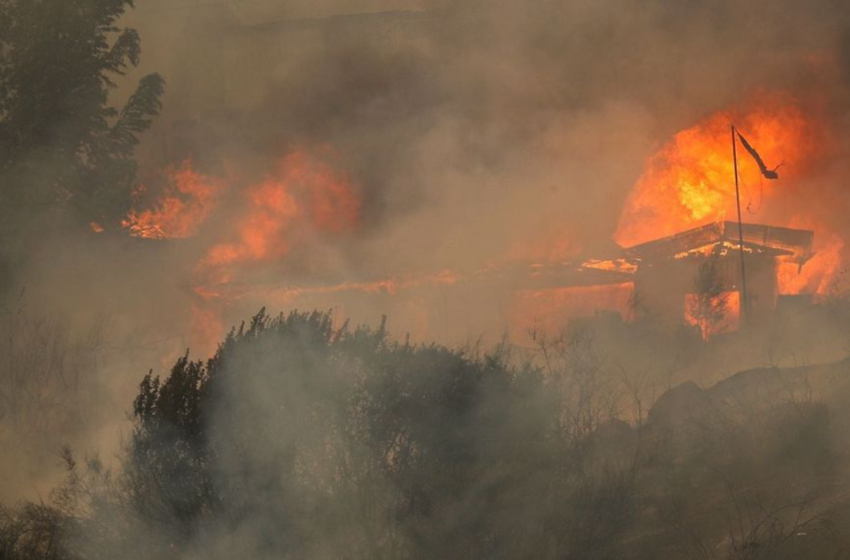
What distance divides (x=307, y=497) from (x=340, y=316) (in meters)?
16.4

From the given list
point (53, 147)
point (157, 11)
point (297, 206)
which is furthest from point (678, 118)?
point (53, 147)

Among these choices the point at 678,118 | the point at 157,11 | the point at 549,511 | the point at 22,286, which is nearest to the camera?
the point at 549,511

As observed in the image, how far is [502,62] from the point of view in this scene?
132 feet

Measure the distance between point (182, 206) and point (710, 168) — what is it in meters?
18.9

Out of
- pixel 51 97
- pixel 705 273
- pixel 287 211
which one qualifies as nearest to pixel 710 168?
pixel 705 273

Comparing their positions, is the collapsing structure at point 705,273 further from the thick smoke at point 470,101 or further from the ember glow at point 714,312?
the thick smoke at point 470,101

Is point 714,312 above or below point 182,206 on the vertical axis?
below

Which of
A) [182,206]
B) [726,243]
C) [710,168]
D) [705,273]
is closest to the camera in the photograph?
[705,273]

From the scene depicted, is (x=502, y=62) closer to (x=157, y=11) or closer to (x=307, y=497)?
(x=157, y=11)

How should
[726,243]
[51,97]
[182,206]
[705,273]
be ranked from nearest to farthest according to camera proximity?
1. [51,97]
2. [705,273]
3. [726,243]
4. [182,206]

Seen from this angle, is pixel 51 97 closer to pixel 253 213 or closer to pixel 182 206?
pixel 182 206

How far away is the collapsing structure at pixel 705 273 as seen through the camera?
27609 mm

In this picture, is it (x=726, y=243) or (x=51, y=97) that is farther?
(x=726, y=243)

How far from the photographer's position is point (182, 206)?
33.9 m
